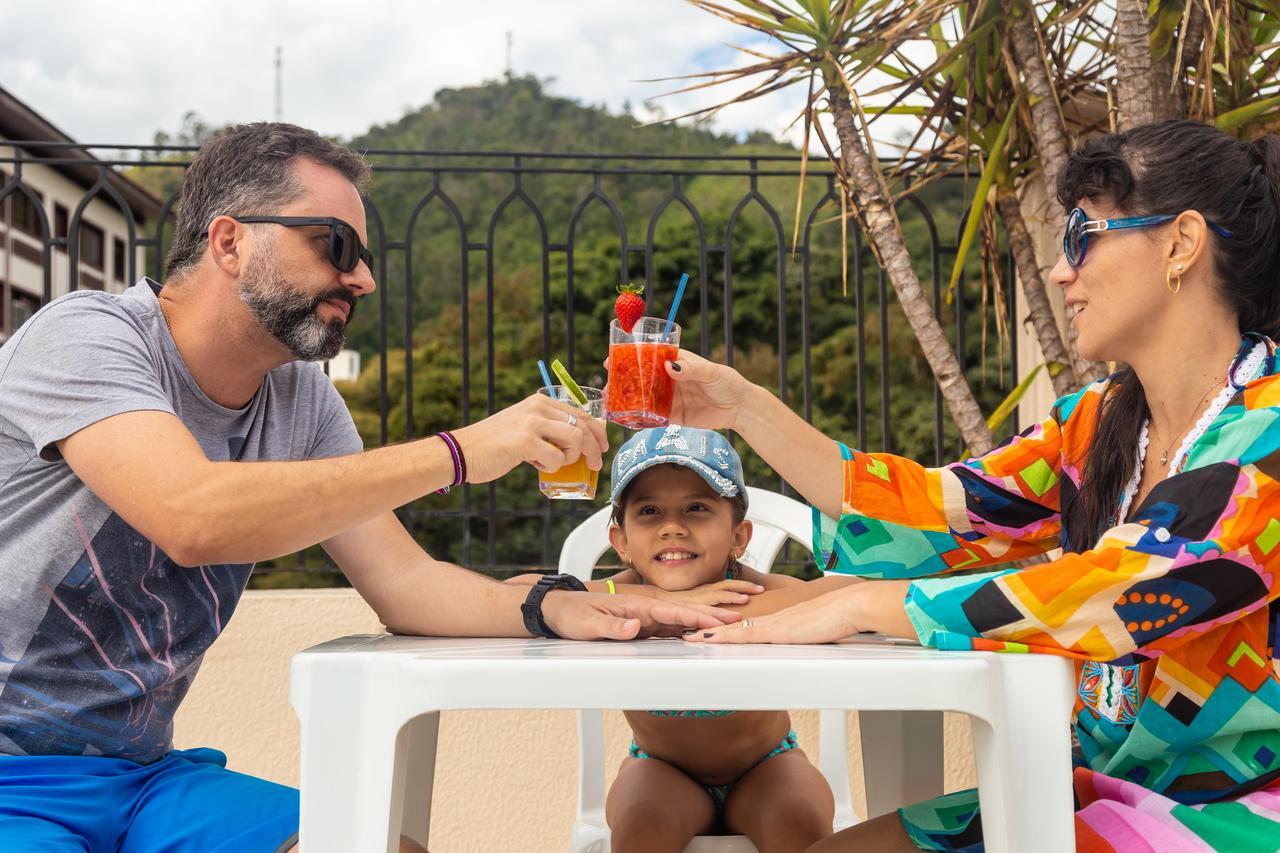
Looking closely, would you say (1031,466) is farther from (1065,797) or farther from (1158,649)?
(1065,797)

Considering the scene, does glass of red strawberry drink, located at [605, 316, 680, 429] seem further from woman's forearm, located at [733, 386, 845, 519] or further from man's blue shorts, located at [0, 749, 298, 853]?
man's blue shorts, located at [0, 749, 298, 853]

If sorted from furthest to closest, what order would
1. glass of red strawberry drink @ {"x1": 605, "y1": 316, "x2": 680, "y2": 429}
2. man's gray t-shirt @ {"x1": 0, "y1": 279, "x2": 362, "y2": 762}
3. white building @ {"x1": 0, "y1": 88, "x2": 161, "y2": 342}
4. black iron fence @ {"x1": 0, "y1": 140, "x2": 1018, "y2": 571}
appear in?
white building @ {"x1": 0, "y1": 88, "x2": 161, "y2": 342}, black iron fence @ {"x1": 0, "y1": 140, "x2": 1018, "y2": 571}, glass of red strawberry drink @ {"x1": 605, "y1": 316, "x2": 680, "y2": 429}, man's gray t-shirt @ {"x1": 0, "y1": 279, "x2": 362, "y2": 762}

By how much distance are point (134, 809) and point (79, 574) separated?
1.19 ft

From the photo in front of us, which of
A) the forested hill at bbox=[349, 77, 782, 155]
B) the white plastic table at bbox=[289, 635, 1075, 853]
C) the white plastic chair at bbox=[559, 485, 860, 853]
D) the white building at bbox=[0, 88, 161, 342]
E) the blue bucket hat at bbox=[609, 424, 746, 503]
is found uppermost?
the forested hill at bbox=[349, 77, 782, 155]

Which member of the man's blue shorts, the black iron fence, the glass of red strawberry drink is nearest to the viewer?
the man's blue shorts

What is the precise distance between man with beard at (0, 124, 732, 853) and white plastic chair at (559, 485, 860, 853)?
0.52 meters

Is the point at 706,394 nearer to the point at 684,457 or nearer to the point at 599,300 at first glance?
the point at 684,457

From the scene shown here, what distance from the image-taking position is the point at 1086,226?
1745mm

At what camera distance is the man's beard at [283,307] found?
191cm

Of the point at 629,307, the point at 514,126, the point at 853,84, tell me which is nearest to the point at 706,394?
the point at 629,307

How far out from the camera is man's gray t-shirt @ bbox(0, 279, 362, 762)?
1.64 metres

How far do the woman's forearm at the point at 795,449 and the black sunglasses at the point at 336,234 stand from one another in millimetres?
778

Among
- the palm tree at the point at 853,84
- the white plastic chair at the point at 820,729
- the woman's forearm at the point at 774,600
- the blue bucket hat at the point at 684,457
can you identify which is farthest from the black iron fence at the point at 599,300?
the woman's forearm at the point at 774,600

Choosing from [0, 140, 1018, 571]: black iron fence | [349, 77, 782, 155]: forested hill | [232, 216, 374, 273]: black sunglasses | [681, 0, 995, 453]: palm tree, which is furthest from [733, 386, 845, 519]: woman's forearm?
[349, 77, 782, 155]: forested hill
